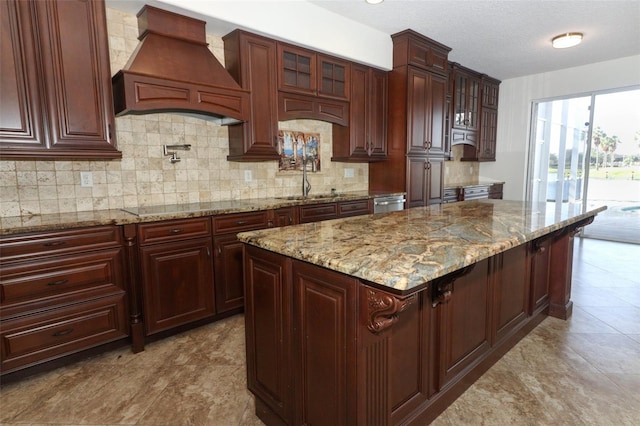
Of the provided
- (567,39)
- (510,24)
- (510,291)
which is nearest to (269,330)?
(510,291)

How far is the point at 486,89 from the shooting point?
5.78 metres

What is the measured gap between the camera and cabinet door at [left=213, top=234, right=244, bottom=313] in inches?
106

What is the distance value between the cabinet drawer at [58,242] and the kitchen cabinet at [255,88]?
1317 mm

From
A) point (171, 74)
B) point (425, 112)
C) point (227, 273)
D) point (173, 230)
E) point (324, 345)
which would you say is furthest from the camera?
point (425, 112)

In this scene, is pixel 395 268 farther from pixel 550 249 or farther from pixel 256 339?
pixel 550 249

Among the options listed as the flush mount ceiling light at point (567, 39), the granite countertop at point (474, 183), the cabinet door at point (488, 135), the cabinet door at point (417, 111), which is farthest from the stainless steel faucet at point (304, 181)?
the cabinet door at point (488, 135)

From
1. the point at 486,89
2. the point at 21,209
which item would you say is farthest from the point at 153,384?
the point at 486,89

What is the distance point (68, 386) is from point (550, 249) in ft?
11.5

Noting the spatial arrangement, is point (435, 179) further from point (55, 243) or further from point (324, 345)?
point (55, 243)

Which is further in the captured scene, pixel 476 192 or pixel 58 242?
pixel 476 192

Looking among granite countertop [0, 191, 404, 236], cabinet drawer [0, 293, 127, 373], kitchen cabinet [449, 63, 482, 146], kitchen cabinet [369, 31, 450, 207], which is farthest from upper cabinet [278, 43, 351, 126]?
cabinet drawer [0, 293, 127, 373]

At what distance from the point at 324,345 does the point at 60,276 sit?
177cm

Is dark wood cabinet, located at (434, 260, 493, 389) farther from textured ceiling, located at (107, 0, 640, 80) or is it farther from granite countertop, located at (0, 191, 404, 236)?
textured ceiling, located at (107, 0, 640, 80)

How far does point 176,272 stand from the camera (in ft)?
8.22
